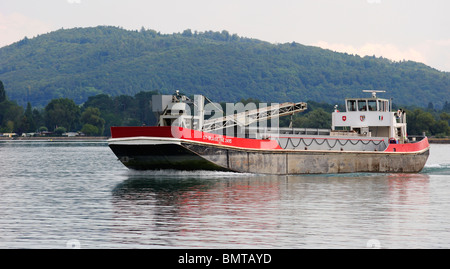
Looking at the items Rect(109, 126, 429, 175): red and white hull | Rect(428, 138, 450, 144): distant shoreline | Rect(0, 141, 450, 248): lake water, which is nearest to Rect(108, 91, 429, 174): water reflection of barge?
Rect(109, 126, 429, 175): red and white hull

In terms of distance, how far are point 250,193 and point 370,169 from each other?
58.3ft

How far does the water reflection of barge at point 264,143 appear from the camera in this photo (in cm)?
4100

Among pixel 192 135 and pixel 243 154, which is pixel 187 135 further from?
pixel 243 154

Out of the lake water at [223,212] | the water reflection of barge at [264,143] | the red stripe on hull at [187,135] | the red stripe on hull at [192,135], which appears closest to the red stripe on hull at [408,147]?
the water reflection of barge at [264,143]

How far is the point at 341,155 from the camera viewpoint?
4784 centimetres

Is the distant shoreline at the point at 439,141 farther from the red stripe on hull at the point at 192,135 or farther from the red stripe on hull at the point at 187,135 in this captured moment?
the red stripe on hull at the point at 187,135

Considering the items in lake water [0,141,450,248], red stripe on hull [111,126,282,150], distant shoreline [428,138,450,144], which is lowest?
distant shoreline [428,138,450,144]

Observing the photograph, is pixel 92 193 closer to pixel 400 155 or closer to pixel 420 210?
pixel 420 210

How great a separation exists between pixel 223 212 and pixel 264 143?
695 inches

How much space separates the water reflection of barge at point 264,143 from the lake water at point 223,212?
1364mm

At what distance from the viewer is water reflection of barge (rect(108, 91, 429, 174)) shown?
135 ft

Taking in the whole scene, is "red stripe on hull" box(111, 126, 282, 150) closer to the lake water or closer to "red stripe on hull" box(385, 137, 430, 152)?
the lake water

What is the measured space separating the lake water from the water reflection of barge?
1.36 meters

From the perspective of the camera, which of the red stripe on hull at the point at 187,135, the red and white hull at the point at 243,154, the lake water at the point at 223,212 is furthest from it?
the red and white hull at the point at 243,154
